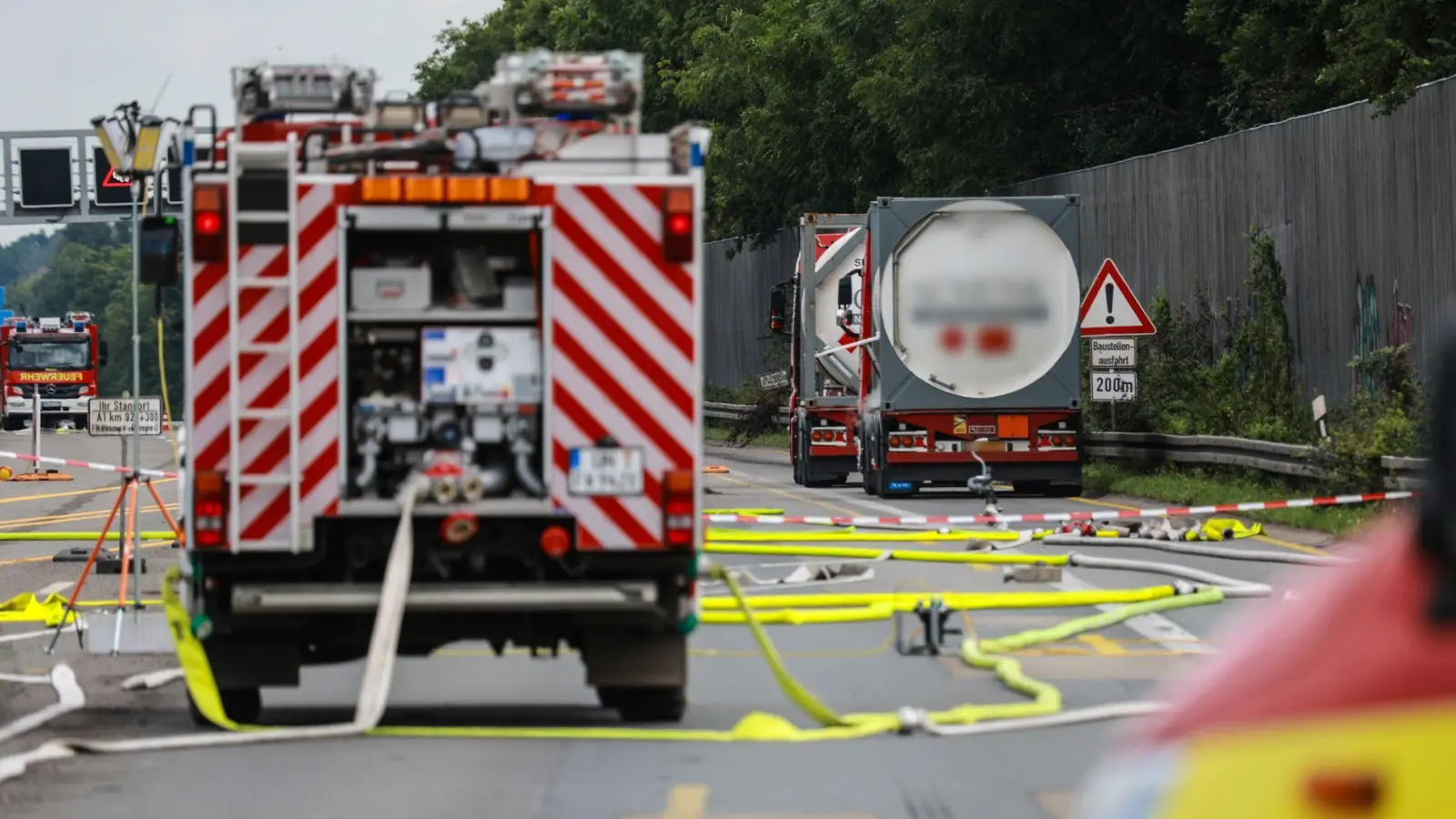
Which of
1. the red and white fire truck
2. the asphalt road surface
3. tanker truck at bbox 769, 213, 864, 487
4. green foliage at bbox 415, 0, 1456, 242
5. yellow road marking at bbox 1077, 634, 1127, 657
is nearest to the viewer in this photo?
the asphalt road surface

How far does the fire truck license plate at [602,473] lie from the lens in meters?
10.6

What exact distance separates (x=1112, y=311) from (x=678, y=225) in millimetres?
18969

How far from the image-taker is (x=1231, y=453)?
27.6 m

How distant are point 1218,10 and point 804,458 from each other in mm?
7858

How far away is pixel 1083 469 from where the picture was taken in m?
32.3

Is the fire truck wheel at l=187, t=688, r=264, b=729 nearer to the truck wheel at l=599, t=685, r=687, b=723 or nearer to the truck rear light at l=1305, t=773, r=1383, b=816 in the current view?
the truck wheel at l=599, t=685, r=687, b=723

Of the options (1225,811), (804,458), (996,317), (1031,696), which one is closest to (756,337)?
(804,458)

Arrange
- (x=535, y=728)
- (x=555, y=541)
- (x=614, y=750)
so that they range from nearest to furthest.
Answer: (x=614, y=750) → (x=555, y=541) → (x=535, y=728)

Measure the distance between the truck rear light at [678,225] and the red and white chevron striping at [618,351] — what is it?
4cm

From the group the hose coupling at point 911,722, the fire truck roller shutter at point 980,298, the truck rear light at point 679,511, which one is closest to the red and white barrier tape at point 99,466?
the truck rear light at point 679,511

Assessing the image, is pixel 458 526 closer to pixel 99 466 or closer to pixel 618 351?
pixel 618 351

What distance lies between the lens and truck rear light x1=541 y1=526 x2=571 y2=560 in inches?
412

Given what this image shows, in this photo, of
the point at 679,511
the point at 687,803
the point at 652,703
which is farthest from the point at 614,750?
the point at 687,803

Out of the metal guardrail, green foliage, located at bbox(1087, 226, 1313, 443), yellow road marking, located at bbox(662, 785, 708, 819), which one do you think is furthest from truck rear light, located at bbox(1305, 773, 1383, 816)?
green foliage, located at bbox(1087, 226, 1313, 443)
